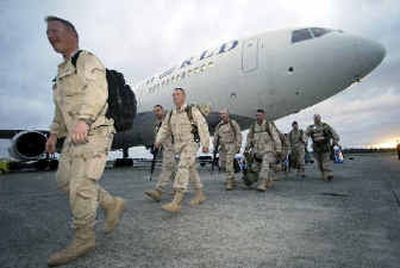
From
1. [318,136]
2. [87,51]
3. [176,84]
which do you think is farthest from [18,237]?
[176,84]

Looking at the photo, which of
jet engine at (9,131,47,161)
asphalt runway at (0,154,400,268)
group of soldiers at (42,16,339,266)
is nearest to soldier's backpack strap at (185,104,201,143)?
asphalt runway at (0,154,400,268)

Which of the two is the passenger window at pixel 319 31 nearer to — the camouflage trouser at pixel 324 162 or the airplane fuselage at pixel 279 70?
the airplane fuselage at pixel 279 70

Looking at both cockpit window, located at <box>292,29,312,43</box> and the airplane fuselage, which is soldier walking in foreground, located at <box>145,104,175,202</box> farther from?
cockpit window, located at <box>292,29,312,43</box>

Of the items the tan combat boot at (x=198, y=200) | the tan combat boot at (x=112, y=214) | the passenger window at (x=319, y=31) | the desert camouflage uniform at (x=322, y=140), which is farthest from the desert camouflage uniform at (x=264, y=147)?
the tan combat boot at (x=112, y=214)

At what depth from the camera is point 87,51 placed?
3223 mm

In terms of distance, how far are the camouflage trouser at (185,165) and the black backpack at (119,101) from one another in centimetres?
194

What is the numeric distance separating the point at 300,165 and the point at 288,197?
5103 millimetres

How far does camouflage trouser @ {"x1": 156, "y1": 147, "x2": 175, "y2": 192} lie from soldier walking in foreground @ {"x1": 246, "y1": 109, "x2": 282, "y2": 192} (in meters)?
1.99

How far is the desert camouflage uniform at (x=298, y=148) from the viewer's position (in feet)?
36.2

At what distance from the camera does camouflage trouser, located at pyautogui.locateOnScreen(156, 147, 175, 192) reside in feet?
19.8

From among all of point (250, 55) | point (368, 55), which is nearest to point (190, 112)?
Answer: point (250, 55)

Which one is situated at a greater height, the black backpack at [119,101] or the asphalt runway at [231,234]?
the black backpack at [119,101]

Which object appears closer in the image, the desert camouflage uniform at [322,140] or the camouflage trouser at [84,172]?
the camouflage trouser at [84,172]

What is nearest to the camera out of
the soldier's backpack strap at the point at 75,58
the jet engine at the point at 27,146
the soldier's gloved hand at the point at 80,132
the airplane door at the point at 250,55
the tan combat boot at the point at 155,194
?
the soldier's gloved hand at the point at 80,132
